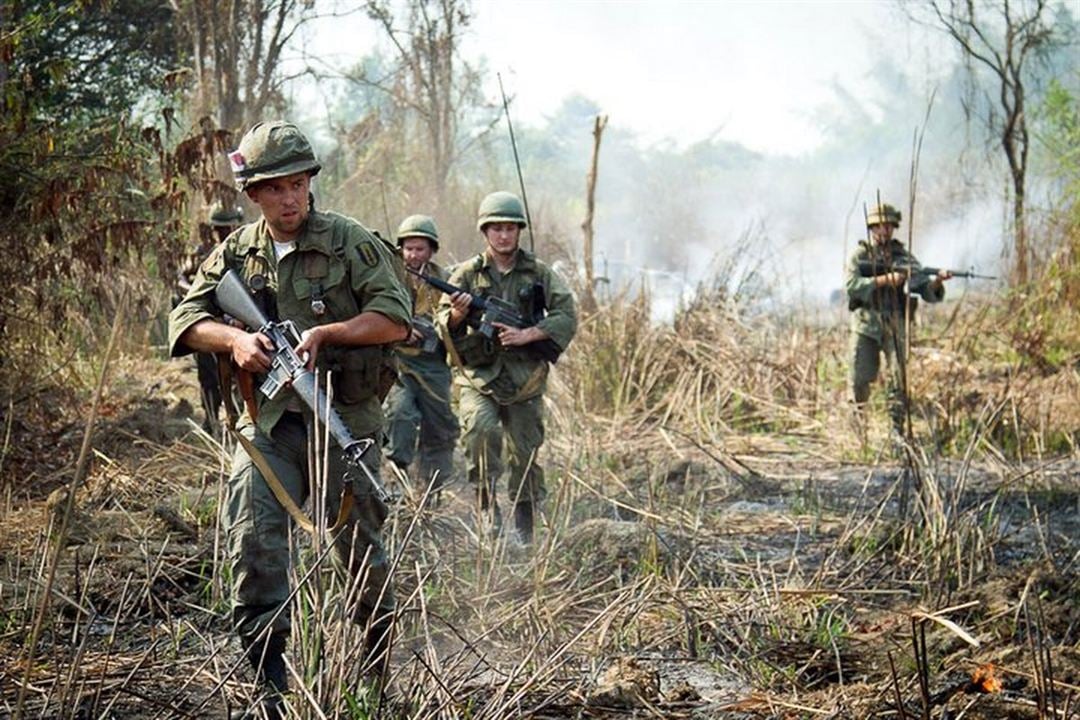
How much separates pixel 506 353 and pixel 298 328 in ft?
9.36

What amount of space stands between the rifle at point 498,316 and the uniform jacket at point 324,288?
2625 mm

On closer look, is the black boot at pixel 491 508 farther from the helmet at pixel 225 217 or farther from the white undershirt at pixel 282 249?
the helmet at pixel 225 217

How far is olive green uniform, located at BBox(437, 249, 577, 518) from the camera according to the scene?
689cm

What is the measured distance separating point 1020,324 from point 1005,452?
252 centimetres

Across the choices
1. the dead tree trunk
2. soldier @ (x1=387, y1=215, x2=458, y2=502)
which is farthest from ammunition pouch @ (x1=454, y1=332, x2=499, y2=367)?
the dead tree trunk

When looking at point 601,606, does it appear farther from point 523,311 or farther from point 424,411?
point 424,411

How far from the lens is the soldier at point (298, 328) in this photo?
155 inches

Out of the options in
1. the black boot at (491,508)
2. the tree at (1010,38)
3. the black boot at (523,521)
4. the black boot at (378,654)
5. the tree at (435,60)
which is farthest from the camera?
the tree at (435,60)

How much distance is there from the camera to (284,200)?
13.2ft

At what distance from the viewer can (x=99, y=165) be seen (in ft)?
21.5

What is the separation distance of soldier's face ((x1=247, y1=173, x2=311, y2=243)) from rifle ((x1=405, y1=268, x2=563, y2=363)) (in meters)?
2.70

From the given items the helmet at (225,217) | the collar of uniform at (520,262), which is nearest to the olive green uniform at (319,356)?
the collar of uniform at (520,262)

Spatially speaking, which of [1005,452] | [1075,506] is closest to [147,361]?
[1005,452]

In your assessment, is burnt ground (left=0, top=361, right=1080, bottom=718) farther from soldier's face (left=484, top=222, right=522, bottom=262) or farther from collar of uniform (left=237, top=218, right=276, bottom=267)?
soldier's face (left=484, top=222, right=522, bottom=262)
